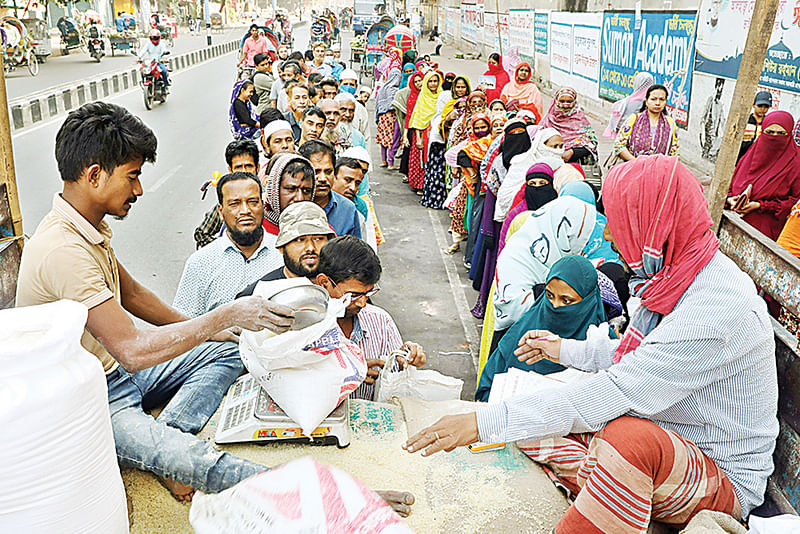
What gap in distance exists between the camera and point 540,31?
15.6 meters

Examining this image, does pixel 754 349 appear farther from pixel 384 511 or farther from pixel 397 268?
pixel 397 268

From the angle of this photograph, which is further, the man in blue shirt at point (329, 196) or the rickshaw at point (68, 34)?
the rickshaw at point (68, 34)

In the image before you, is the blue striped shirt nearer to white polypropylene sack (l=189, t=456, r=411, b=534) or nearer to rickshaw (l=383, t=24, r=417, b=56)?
white polypropylene sack (l=189, t=456, r=411, b=534)

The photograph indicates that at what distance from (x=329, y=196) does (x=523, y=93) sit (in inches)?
218

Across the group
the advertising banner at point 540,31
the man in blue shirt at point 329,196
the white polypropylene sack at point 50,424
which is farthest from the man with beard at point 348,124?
the advertising banner at point 540,31

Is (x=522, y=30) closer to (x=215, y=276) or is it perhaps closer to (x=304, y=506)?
(x=215, y=276)

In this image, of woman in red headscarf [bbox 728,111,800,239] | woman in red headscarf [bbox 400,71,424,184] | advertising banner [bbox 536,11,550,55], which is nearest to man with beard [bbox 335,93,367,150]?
woman in red headscarf [bbox 400,71,424,184]

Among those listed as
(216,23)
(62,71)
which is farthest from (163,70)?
(216,23)

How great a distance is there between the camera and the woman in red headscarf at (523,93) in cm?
860

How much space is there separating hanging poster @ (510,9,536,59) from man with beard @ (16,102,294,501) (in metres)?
16.2

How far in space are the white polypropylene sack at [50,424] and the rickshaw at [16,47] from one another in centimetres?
2056

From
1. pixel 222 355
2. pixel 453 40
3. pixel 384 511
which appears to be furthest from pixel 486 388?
pixel 453 40

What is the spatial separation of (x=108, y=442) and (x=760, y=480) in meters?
1.83

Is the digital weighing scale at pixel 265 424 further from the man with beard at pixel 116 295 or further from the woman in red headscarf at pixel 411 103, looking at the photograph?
the woman in red headscarf at pixel 411 103
